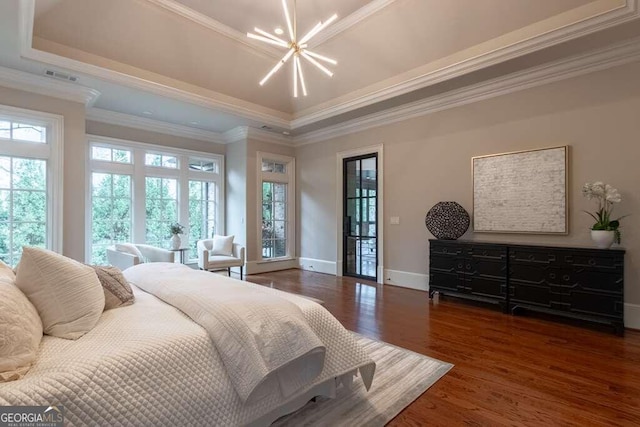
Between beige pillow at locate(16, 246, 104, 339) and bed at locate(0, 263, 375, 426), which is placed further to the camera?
beige pillow at locate(16, 246, 104, 339)

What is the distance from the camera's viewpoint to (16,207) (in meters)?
4.18

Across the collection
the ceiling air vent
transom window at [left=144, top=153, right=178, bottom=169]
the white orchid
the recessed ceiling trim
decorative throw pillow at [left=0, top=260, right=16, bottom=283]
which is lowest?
decorative throw pillow at [left=0, top=260, right=16, bottom=283]

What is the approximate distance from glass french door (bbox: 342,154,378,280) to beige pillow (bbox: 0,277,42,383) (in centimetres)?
491

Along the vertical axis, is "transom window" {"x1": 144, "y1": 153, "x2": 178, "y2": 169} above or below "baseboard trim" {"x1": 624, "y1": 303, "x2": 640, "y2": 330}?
above

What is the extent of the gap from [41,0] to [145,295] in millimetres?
3624

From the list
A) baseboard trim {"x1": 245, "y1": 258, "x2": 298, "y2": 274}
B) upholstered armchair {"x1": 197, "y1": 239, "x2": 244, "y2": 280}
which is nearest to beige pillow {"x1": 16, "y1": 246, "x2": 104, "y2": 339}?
upholstered armchair {"x1": 197, "y1": 239, "x2": 244, "y2": 280}

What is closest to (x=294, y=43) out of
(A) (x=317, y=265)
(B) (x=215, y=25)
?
(B) (x=215, y=25)

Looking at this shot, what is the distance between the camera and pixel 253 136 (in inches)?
253

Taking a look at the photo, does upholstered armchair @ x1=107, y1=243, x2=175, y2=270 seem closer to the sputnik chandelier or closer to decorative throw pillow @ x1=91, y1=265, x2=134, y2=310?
decorative throw pillow @ x1=91, y1=265, x2=134, y2=310

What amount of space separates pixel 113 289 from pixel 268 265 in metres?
4.77

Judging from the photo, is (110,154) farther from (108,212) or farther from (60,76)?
(60,76)

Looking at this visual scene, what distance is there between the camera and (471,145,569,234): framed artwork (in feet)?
12.4

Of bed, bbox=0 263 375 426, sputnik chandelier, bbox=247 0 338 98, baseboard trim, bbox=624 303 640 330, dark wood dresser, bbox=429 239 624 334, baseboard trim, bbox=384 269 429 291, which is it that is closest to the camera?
bed, bbox=0 263 375 426

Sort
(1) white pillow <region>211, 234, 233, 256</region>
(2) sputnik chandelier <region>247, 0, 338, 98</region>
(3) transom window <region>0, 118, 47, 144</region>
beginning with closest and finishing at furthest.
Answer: (2) sputnik chandelier <region>247, 0, 338, 98</region> < (3) transom window <region>0, 118, 47, 144</region> < (1) white pillow <region>211, 234, 233, 256</region>
